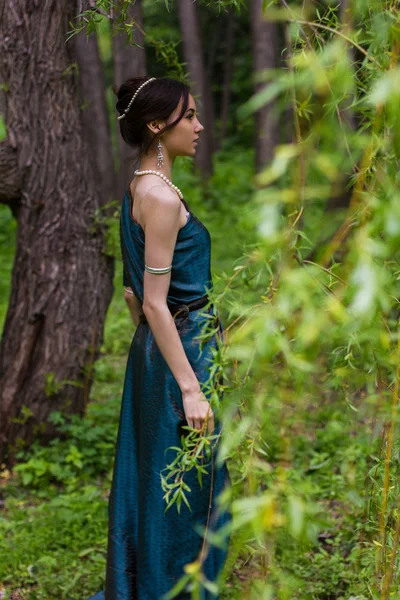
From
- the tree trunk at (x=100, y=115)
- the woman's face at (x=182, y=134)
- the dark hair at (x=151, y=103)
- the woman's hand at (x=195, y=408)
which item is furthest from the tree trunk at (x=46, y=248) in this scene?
the tree trunk at (x=100, y=115)

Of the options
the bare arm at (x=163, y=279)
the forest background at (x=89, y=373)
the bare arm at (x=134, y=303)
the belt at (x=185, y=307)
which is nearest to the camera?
the forest background at (x=89, y=373)

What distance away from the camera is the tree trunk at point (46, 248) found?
13.6ft

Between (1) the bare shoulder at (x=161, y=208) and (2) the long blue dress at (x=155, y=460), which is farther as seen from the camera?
(2) the long blue dress at (x=155, y=460)

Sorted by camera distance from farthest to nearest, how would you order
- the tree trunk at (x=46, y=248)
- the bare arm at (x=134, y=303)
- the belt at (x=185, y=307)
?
the tree trunk at (x=46, y=248)
the bare arm at (x=134, y=303)
the belt at (x=185, y=307)

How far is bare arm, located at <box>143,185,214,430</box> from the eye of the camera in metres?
2.48

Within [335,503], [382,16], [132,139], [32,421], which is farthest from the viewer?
[32,421]

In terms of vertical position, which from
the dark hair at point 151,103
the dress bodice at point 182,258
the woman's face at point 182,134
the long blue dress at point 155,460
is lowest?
the long blue dress at point 155,460

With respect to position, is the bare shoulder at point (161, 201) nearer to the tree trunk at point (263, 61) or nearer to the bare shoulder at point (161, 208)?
the bare shoulder at point (161, 208)

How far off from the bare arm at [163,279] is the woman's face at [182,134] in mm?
185

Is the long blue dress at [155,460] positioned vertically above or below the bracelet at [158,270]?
below

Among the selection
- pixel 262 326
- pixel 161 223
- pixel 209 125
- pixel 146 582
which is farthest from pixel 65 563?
pixel 209 125

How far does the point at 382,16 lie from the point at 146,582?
2148 mm

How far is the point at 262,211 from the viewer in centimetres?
120

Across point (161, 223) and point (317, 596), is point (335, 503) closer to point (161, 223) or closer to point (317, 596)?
point (317, 596)
